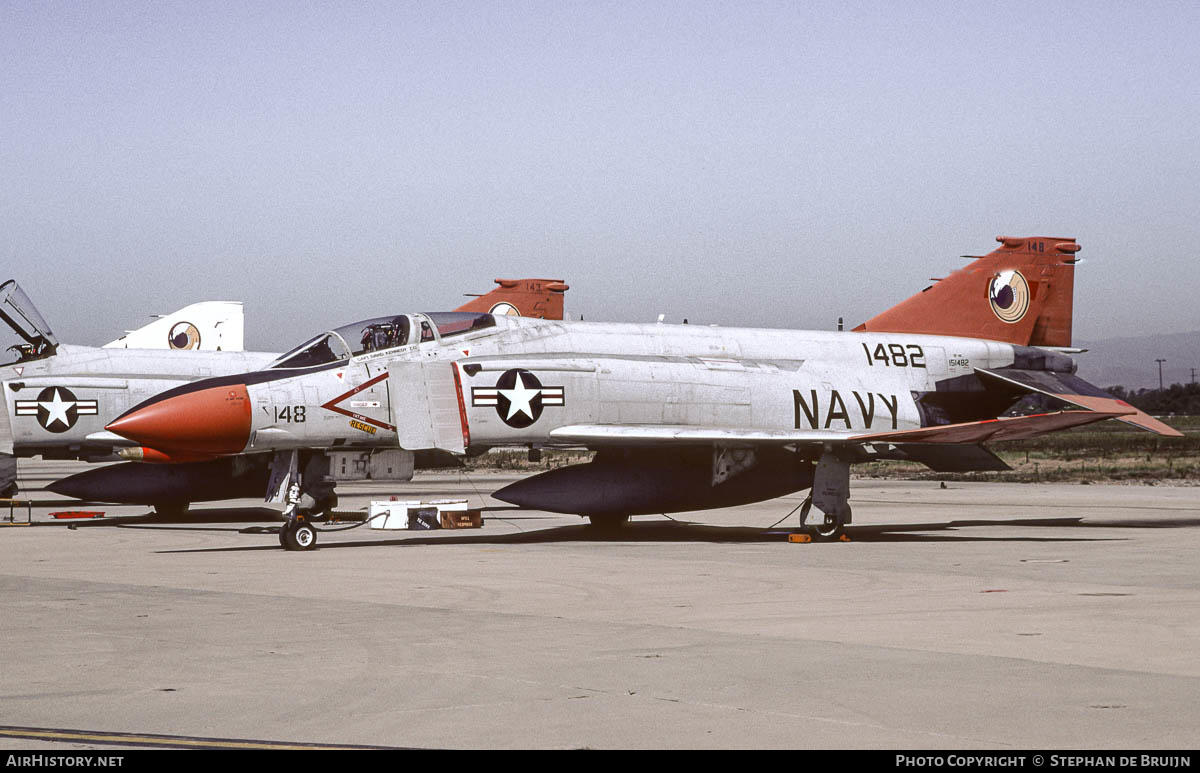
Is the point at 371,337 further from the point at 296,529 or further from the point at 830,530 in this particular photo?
the point at 830,530

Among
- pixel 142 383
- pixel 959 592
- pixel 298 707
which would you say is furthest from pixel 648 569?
pixel 142 383

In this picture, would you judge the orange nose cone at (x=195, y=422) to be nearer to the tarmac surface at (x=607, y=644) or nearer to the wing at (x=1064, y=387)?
the tarmac surface at (x=607, y=644)

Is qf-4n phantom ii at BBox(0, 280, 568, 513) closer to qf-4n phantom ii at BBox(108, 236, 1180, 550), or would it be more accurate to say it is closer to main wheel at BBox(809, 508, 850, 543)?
qf-4n phantom ii at BBox(108, 236, 1180, 550)

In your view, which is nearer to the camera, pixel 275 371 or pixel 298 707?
pixel 298 707

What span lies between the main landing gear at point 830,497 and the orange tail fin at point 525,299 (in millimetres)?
12221

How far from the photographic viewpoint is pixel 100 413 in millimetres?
22281

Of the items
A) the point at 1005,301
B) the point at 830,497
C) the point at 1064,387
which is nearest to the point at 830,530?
the point at 830,497

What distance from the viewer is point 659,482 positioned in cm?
1725

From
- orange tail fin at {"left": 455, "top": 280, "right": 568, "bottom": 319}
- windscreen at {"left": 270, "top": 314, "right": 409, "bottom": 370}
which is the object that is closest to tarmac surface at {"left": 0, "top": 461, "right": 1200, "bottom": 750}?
windscreen at {"left": 270, "top": 314, "right": 409, "bottom": 370}

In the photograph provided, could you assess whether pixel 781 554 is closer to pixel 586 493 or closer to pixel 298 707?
pixel 586 493

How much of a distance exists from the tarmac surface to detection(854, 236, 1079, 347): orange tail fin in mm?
4938

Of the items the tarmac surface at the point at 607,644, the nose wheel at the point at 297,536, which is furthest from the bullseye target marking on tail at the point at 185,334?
the nose wheel at the point at 297,536
